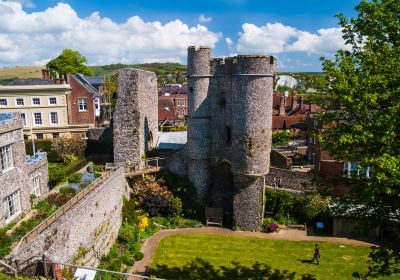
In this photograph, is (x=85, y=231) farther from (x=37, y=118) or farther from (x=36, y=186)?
(x=37, y=118)

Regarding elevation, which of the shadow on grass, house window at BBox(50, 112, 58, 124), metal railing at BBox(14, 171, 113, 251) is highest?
house window at BBox(50, 112, 58, 124)

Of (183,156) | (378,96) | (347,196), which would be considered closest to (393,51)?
(378,96)

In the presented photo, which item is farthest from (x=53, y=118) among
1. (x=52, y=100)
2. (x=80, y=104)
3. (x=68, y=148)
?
(x=68, y=148)

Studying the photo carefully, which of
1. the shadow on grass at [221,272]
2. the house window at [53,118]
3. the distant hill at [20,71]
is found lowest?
the shadow on grass at [221,272]

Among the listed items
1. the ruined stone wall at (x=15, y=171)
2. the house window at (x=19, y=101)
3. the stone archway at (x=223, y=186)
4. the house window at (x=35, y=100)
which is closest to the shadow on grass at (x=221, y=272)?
the stone archway at (x=223, y=186)

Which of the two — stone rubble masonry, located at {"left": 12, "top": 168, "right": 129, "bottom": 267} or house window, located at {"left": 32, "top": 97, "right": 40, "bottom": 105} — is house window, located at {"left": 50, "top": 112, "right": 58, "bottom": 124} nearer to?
house window, located at {"left": 32, "top": 97, "right": 40, "bottom": 105}

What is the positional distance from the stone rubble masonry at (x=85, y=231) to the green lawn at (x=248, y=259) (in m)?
3.66

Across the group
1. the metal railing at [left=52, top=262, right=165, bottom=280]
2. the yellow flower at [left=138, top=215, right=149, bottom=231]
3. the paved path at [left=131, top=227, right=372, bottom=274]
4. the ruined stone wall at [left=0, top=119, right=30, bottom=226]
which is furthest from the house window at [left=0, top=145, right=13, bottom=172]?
the yellow flower at [left=138, top=215, right=149, bottom=231]

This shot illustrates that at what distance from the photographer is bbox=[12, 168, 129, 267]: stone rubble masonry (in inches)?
584

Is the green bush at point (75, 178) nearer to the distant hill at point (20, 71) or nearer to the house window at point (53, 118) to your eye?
the house window at point (53, 118)

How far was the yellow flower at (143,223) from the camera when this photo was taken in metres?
26.1

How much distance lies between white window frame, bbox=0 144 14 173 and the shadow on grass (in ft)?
33.8

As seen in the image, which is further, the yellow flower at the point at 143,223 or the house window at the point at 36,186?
the yellow flower at the point at 143,223

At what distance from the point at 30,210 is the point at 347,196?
18314mm
